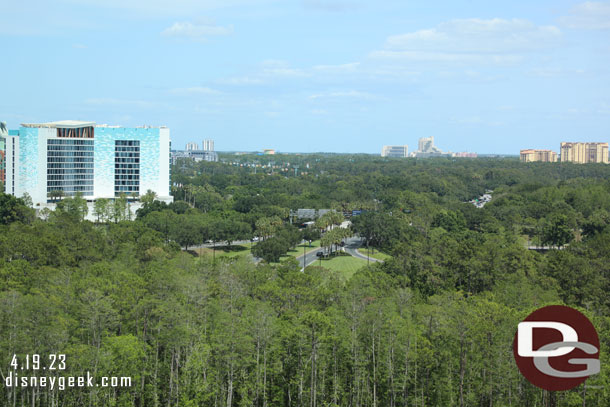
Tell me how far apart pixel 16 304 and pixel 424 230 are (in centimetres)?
5527

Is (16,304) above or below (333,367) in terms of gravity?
above

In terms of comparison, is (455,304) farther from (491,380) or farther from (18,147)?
(18,147)

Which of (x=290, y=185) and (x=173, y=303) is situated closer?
(x=173, y=303)

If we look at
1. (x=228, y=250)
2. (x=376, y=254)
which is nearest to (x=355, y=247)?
(x=376, y=254)

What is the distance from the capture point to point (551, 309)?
15.3 m

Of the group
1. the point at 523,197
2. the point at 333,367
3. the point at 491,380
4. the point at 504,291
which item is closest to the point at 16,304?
the point at 333,367

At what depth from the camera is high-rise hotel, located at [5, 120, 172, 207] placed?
82.0 meters

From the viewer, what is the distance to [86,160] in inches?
3388

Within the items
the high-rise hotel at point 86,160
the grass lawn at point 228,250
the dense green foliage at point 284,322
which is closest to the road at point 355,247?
the grass lawn at point 228,250

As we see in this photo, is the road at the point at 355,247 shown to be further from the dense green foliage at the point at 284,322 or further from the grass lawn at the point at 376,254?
the dense green foliage at the point at 284,322
